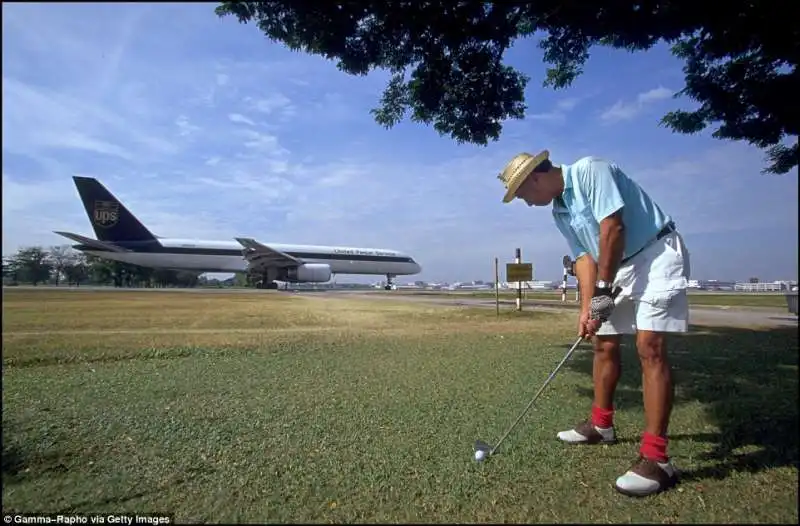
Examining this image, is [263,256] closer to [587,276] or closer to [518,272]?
[518,272]

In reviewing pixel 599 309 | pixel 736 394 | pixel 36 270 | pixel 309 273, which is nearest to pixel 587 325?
pixel 599 309

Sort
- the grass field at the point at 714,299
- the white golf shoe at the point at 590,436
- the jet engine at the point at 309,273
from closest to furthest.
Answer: the white golf shoe at the point at 590,436 → the grass field at the point at 714,299 → the jet engine at the point at 309,273

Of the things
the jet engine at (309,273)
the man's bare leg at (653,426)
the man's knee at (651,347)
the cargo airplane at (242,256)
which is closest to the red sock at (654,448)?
the man's bare leg at (653,426)

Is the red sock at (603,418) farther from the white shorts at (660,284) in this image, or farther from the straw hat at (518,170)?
the straw hat at (518,170)

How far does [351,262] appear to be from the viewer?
37781 mm

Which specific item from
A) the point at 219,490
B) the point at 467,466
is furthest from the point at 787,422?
the point at 219,490

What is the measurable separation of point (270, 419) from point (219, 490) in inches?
37.4

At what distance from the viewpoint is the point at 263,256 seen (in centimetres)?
3353

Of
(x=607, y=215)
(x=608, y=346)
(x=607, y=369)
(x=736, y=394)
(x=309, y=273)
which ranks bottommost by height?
(x=736, y=394)

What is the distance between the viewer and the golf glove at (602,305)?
1.79 m

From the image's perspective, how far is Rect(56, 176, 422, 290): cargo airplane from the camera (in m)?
28.4

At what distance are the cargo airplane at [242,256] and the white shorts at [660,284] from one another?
A: 28.2m

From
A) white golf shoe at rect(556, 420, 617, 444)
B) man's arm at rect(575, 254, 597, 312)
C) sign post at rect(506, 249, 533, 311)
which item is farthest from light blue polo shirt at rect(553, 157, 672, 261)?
sign post at rect(506, 249, 533, 311)

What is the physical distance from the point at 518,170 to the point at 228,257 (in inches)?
1413
